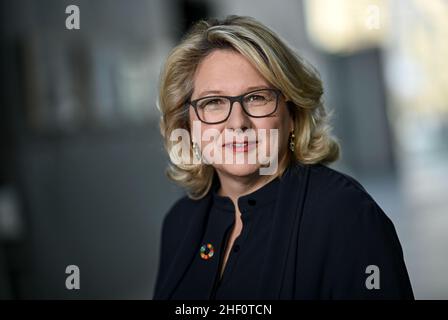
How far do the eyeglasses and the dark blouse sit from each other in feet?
0.73

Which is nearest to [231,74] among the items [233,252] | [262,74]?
[262,74]

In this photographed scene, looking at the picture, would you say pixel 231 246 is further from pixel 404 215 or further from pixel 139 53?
pixel 404 215

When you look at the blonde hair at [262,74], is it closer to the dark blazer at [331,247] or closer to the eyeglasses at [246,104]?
the eyeglasses at [246,104]

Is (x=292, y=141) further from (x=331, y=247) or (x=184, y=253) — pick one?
(x=184, y=253)

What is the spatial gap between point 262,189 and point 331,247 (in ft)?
0.95

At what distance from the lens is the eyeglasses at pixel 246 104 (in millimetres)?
1222

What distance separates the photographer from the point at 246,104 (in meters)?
1.23

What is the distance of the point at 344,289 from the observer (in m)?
1.12

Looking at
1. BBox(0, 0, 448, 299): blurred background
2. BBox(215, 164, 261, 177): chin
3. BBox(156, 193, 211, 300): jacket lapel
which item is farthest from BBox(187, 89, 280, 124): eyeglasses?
BBox(0, 0, 448, 299): blurred background

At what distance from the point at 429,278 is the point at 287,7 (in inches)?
264

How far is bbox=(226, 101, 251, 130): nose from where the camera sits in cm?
122

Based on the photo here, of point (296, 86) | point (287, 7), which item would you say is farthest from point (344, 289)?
point (287, 7)

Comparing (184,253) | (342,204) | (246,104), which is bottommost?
(184,253)

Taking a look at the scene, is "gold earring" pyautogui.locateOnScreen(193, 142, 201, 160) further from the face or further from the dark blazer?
the dark blazer
